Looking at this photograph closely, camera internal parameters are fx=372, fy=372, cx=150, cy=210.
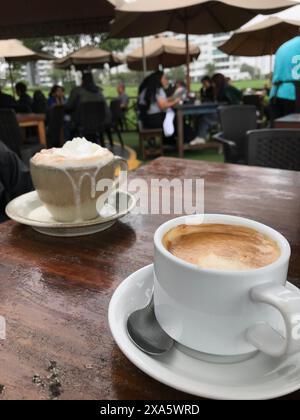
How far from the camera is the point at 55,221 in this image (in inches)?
29.5

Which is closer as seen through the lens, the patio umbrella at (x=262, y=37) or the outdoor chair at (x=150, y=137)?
the outdoor chair at (x=150, y=137)

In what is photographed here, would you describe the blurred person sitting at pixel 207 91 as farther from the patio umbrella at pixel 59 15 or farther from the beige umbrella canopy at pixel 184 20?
the patio umbrella at pixel 59 15

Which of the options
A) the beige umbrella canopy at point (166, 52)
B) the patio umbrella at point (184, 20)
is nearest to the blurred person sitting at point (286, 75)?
the patio umbrella at point (184, 20)

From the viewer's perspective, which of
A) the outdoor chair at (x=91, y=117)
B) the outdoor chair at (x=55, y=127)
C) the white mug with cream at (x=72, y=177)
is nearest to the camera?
the white mug with cream at (x=72, y=177)

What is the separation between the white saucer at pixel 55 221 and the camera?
0.71 metres

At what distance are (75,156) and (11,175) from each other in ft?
1.98

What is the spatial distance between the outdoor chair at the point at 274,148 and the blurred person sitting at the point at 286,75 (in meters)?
1.68

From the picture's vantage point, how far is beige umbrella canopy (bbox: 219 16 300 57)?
6340 mm

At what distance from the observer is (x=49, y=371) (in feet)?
1.29

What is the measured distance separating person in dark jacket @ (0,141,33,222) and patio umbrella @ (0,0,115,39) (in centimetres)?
296

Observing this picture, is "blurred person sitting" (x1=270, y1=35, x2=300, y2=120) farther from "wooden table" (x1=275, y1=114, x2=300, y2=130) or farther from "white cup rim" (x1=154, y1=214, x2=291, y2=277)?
"white cup rim" (x1=154, y1=214, x2=291, y2=277)

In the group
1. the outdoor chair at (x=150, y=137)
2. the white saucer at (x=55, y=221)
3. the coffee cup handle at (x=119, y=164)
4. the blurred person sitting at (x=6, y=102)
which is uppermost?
the blurred person sitting at (x=6, y=102)

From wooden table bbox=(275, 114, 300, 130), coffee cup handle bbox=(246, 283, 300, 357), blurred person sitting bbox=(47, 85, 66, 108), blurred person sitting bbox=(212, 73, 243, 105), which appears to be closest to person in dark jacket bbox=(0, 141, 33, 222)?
coffee cup handle bbox=(246, 283, 300, 357)
